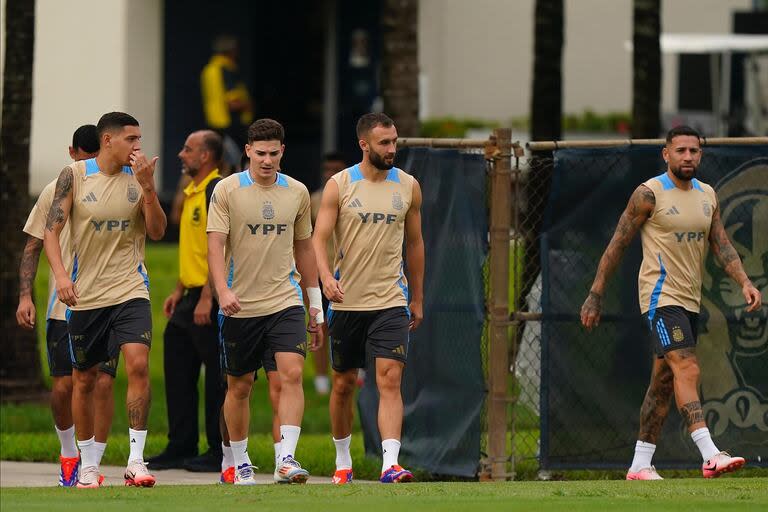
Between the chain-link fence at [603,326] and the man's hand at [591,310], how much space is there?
0.66 meters

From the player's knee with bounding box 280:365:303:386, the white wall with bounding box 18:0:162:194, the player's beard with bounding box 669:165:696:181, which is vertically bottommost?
the player's knee with bounding box 280:365:303:386

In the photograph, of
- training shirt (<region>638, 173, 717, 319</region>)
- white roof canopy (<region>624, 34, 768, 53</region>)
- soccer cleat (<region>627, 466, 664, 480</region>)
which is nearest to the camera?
training shirt (<region>638, 173, 717, 319</region>)

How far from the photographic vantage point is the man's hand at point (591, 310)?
11.0 meters

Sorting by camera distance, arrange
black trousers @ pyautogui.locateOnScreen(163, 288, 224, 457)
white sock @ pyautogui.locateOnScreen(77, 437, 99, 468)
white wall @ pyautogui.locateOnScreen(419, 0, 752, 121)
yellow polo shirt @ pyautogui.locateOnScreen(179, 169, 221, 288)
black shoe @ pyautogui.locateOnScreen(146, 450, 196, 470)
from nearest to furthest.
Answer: white sock @ pyautogui.locateOnScreen(77, 437, 99, 468), yellow polo shirt @ pyautogui.locateOnScreen(179, 169, 221, 288), black trousers @ pyautogui.locateOnScreen(163, 288, 224, 457), black shoe @ pyautogui.locateOnScreen(146, 450, 196, 470), white wall @ pyautogui.locateOnScreen(419, 0, 752, 121)

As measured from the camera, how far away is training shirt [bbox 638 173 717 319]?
10.9m

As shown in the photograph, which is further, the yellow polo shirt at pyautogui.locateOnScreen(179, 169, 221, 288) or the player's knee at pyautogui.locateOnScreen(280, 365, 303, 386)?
the yellow polo shirt at pyautogui.locateOnScreen(179, 169, 221, 288)

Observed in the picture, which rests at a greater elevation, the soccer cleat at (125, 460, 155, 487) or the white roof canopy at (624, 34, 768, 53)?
the white roof canopy at (624, 34, 768, 53)

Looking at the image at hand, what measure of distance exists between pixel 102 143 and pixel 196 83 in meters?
18.4

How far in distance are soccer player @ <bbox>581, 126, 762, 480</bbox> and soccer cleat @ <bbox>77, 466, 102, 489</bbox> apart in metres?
3.19

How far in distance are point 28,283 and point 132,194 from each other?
88 cm

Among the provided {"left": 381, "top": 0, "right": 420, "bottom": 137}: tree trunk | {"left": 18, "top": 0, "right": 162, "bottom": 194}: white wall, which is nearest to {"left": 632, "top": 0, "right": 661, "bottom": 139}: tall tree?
{"left": 381, "top": 0, "right": 420, "bottom": 137}: tree trunk

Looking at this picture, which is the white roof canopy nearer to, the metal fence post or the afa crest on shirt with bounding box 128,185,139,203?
the metal fence post

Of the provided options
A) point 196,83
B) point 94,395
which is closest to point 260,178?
point 94,395

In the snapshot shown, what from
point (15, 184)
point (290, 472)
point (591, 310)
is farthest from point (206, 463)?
point (15, 184)
